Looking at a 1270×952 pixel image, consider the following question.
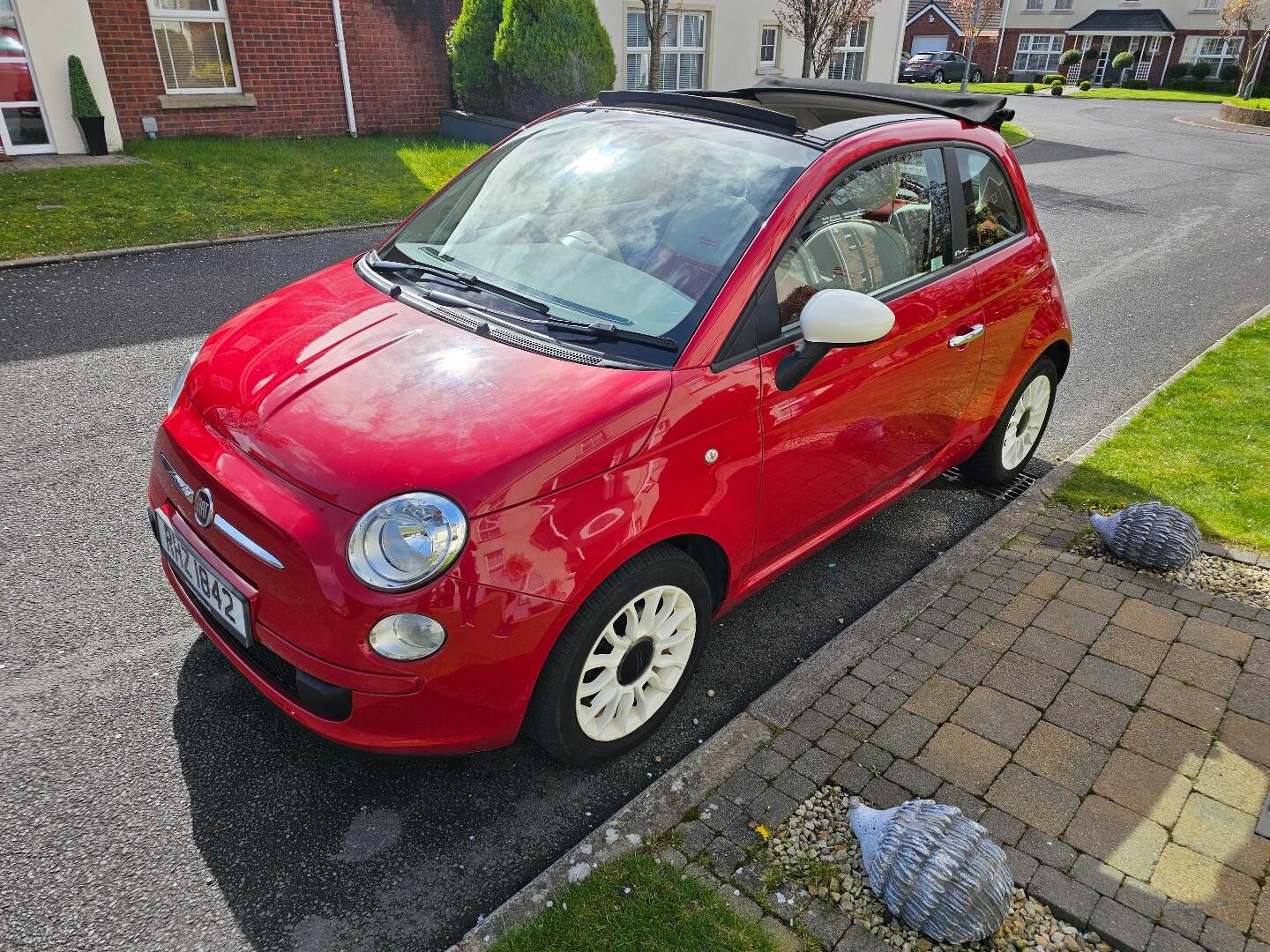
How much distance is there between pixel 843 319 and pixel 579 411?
38.8 inches

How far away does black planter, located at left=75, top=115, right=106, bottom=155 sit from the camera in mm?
12461

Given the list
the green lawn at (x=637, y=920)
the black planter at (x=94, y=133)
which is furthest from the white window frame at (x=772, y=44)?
the green lawn at (x=637, y=920)

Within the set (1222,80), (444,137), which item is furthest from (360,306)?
(1222,80)

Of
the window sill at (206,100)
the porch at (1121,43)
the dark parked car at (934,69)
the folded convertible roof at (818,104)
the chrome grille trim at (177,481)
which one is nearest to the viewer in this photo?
the chrome grille trim at (177,481)

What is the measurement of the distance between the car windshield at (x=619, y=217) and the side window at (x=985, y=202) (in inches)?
46.2

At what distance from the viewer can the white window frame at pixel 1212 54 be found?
49.0m

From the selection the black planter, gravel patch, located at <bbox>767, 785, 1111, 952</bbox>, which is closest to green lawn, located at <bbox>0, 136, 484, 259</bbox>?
the black planter

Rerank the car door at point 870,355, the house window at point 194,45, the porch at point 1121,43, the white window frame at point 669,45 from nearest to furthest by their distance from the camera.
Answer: the car door at point 870,355 → the house window at point 194,45 → the white window frame at point 669,45 → the porch at point 1121,43

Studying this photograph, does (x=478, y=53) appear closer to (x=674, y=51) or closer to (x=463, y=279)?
(x=674, y=51)

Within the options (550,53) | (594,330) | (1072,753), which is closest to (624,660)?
(594,330)

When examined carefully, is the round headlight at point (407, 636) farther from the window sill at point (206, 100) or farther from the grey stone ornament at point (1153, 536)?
the window sill at point (206, 100)

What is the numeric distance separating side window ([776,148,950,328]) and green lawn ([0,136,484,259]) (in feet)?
25.7

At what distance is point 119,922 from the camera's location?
2400mm

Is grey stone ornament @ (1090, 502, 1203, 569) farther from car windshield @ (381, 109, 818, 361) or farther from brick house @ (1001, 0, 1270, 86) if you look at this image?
brick house @ (1001, 0, 1270, 86)
